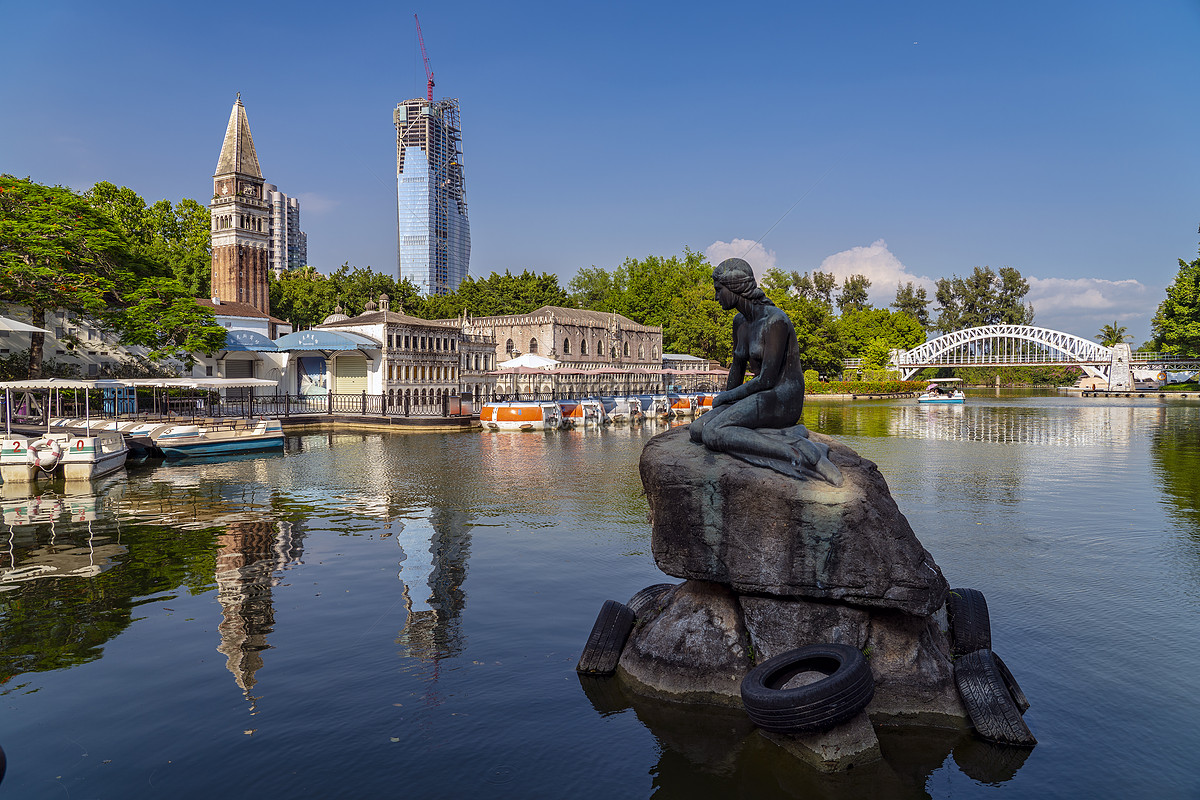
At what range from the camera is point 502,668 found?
8.62 m

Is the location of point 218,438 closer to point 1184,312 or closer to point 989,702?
point 989,702

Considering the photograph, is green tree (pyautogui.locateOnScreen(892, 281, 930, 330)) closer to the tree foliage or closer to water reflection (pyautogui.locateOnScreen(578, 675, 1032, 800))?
the tree foliage

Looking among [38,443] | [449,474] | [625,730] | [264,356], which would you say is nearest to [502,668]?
[625,730]

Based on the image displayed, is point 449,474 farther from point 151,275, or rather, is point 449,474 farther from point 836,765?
point 151,275

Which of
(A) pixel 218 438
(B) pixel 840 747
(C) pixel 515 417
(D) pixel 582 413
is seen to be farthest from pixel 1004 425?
(B) pixel 840 747

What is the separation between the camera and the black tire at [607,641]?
8.50 meters

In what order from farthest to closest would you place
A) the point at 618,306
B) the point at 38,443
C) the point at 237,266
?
the point at 618,306 < the point at 237,266 < the point at 38,443

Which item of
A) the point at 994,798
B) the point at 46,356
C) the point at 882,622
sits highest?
→ the point at 46,356

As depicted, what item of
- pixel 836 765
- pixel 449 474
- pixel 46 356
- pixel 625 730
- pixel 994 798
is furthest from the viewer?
pixel 46 356

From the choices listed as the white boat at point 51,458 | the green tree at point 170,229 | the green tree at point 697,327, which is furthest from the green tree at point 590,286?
the white boat at point 51,458

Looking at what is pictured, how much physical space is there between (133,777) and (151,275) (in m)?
46.6

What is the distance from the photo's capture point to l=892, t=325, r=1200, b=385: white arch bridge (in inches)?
3927

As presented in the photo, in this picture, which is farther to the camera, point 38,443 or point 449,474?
point 449,474

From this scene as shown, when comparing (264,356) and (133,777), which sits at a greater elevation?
(264,356)
